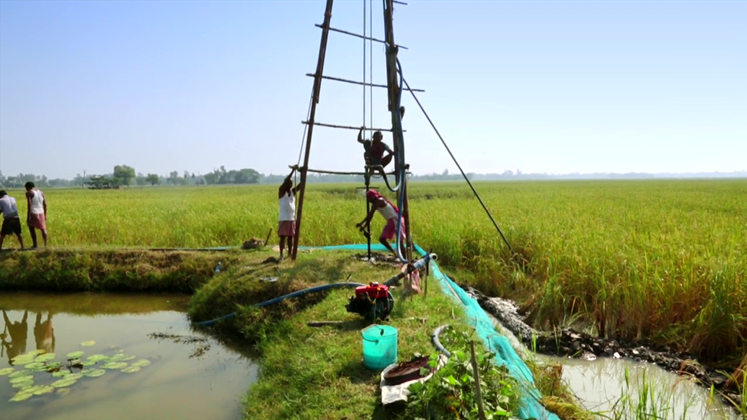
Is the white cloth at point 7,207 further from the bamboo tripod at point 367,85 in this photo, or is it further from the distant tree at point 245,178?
the distant tree at point 245,178

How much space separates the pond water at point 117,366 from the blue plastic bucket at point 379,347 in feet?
4.27

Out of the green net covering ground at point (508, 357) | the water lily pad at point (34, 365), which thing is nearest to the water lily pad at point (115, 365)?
the water lily pad at point (34, 365)

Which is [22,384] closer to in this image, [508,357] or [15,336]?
[15,336]

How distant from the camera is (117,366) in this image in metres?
4.39

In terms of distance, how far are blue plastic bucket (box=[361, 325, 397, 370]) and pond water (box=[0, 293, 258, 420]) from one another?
51.3 inches

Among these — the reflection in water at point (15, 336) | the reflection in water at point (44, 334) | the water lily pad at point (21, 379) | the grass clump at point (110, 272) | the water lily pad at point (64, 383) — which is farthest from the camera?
the grass clump at point (110, 272)

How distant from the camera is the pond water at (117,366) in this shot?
366cm

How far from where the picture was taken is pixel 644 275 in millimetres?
5086

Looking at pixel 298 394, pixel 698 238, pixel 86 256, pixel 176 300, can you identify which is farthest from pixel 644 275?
pixel 86 256

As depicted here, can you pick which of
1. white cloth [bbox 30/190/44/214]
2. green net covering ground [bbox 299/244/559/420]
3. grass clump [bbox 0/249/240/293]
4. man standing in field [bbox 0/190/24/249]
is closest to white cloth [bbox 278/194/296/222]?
grass clump [bbox 0/249/240/293]

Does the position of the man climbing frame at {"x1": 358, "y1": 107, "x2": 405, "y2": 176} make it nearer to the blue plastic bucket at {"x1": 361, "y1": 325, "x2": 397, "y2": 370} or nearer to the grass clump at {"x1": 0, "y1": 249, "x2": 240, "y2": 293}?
the grass clump at {"x1": 0, "y1": 249, "x2": 240, "y2": 293}

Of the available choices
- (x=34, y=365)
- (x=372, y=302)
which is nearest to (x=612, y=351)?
(x=372, y=302)

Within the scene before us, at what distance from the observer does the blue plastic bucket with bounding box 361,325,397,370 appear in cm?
308

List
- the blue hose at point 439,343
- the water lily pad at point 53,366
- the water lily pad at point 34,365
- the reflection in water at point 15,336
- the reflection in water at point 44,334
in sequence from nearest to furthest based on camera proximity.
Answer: the blue hose at point 439,343, the water lily pad at point 53,366, the water lily pad at point 34,365, the reflection in water at point 15,336, the reflection in water at point 44,334
